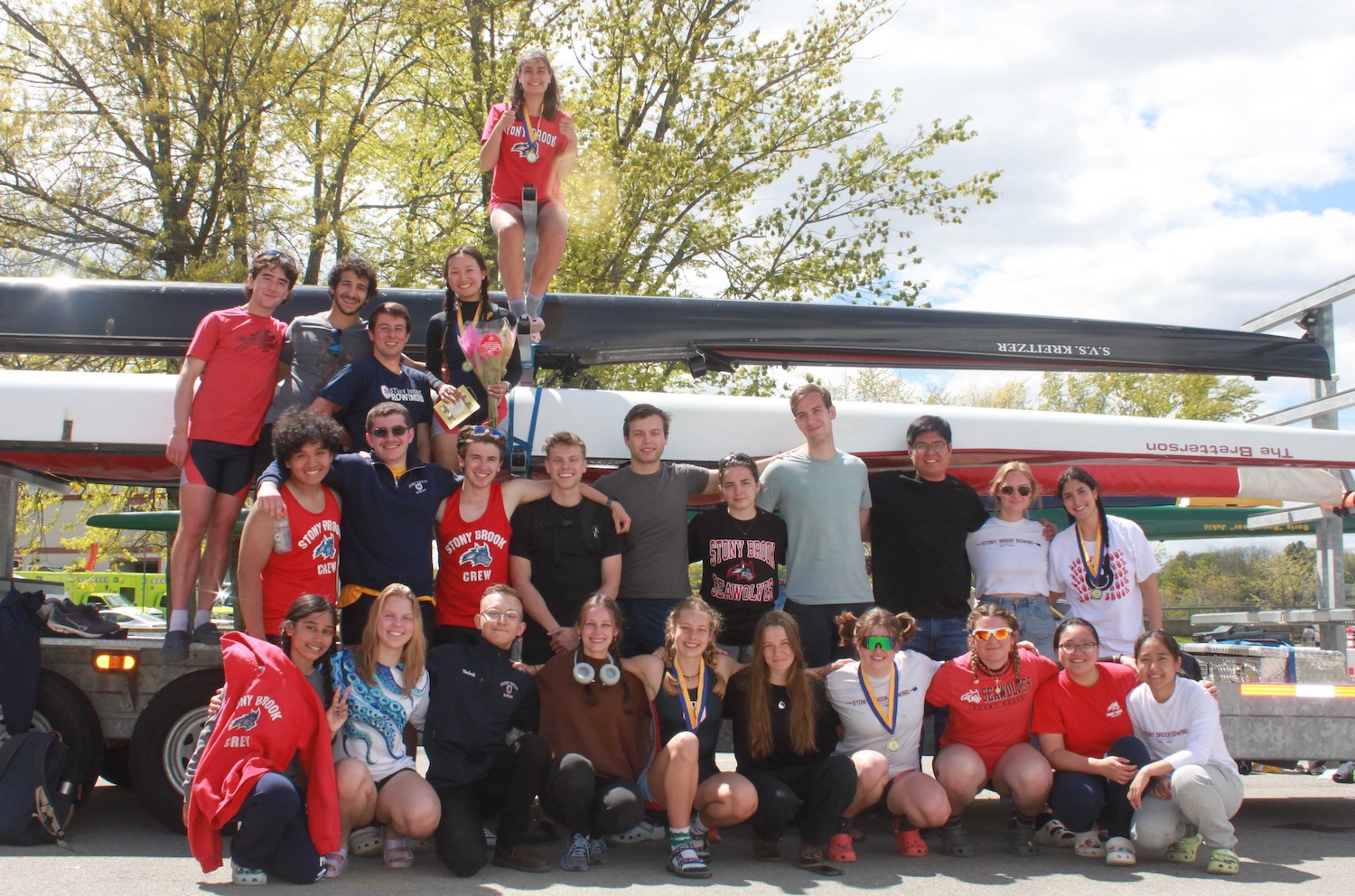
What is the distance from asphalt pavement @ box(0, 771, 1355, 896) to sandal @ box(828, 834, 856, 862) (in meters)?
0.04

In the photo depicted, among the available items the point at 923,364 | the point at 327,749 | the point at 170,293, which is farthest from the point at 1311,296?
the point at 170,293

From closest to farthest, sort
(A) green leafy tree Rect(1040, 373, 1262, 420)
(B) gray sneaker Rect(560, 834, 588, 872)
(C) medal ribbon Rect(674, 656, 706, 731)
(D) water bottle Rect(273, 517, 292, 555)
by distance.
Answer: (B) gray sneaker Rect(560, 834, 588, 872)
(D) water bottle Rect(273, 517, 292, 555)
(C) medal ribbon Rect(674, 656, 706, 731)
(A) green leafy tree Rect(1040, 373, 1262, 420)

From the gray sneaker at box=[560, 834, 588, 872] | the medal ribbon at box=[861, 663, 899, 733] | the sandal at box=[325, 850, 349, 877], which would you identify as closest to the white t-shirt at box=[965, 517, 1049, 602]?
the medal ribbon at box=[861, 663, 899, 733]

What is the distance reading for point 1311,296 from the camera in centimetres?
707

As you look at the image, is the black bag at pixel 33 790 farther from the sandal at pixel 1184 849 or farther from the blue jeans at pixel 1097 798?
the sandal at pixel 1184 849

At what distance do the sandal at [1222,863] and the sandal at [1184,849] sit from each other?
118 mm

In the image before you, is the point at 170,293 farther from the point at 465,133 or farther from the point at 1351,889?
the point at 465,133

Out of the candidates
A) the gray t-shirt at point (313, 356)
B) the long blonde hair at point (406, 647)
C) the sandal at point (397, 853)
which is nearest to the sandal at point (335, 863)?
the sandal at point (397, 853)

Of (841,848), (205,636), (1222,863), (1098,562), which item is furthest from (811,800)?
(205,636)

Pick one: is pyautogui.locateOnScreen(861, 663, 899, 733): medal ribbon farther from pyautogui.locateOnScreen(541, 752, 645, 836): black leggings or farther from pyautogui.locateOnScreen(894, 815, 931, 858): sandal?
pyautogui.locateOnScreen(541, 752, 645, 836): black leggings

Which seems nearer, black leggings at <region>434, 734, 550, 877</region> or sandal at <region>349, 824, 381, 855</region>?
black leggings at <region>434, 734, 550, 877</region>

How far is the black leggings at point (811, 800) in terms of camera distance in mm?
4359

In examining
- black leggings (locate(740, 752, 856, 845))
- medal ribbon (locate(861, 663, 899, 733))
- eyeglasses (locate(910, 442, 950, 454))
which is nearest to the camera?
black leggings (locate(740, 752, 856, 845))

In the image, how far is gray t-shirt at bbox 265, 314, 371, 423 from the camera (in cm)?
516
